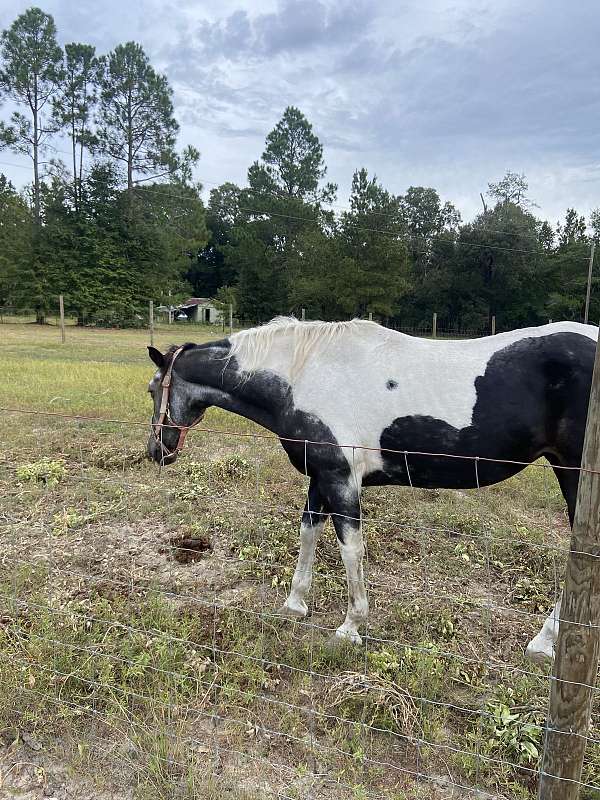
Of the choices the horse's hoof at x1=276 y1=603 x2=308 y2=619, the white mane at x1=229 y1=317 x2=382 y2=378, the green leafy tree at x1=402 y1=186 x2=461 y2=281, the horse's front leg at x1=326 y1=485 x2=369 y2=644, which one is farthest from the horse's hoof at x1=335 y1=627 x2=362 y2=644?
the green leafy tree at x1=402 y1=186 x2=461 y2=281

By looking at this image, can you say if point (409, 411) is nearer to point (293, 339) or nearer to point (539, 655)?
point (293, 339)

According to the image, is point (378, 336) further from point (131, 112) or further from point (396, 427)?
point (131, 112)

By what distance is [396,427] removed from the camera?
2.74 m

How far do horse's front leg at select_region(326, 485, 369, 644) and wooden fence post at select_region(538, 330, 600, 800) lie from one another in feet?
4.13

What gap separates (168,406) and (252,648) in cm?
153

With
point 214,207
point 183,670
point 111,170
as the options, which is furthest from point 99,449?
point 214,207

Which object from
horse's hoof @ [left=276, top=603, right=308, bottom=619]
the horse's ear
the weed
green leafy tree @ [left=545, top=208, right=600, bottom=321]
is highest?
green leafy tree @ [left=545, top=208, right=600, bottom=321]

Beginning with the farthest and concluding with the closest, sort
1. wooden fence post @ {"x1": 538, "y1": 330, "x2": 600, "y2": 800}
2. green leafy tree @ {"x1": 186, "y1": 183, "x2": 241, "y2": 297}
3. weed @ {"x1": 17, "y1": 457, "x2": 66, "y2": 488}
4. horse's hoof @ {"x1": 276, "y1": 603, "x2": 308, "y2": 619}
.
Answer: green leafy tree @ {"x1": 186, "y1": 183, "x2": 241, "y2": 297}
weed @ {"x1": 17, "y1": 457, "x2": 66, "y2": 488}
horse's hoof @ {"x1": 276, "y1": 603, "x2": 308, "y2": 619}
wooden fence post @ {"x1": 538, "y1": 330, "x2": 600, "y2": 800}

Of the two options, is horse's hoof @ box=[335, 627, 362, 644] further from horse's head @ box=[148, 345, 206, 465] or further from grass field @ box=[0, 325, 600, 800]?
horse's head @ box=[148, 345, 206, 465]

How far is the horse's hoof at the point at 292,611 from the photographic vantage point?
296 centimetres

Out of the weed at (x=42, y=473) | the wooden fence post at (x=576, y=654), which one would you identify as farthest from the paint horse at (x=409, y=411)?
the weed at (x=42, y=473)

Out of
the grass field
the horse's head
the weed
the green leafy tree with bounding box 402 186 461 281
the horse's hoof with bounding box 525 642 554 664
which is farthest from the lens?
the green leafy tree with bounding box 402 186 461 281

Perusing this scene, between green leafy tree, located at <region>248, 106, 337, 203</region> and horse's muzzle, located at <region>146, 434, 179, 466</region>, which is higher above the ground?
green leafy tree, located at <region>248, 106, 337, 203</region>

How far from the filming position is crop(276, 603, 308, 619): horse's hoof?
9.72 feet
